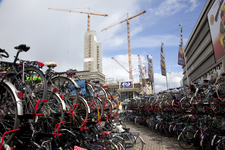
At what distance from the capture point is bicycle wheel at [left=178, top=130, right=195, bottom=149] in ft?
21.5

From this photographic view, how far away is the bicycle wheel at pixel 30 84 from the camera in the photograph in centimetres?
328

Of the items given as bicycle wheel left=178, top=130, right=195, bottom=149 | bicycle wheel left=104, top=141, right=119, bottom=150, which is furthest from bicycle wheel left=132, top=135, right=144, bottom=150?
bicycle wheel left=178, top=130, right=195, bottom=149

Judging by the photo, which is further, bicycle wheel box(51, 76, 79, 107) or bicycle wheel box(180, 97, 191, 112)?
bicycle wheel box(180, 97, 191, 112)

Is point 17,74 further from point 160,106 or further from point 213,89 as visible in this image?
point 160,106

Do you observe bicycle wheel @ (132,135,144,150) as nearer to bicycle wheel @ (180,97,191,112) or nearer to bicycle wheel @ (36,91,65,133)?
bicycle wheel @ (180,97,191,112)

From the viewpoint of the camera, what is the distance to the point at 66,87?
4867 mm

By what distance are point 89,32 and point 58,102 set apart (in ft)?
293

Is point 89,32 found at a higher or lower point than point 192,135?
higher

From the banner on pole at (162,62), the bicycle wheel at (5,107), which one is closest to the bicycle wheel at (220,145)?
the bicycle wheel at (5,107)

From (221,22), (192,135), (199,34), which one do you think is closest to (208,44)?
(199,34)

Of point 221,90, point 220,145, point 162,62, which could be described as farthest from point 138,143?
point 162,62

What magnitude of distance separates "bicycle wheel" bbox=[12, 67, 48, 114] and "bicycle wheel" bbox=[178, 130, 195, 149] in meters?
6.27

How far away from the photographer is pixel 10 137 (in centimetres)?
288

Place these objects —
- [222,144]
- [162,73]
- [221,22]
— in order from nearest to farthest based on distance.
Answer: [222,144], [162,73], [221,22]
